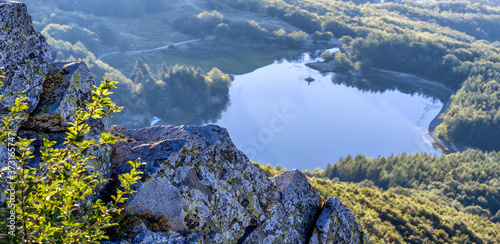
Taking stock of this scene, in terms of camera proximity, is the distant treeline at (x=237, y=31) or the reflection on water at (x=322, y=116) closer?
the reflection on water at (x=322, y=116)

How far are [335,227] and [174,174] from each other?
4.46 meters

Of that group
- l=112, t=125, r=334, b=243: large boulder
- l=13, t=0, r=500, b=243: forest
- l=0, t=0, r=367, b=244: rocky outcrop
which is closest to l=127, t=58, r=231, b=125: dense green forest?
l=13, t=0, r=500, b=243: forest

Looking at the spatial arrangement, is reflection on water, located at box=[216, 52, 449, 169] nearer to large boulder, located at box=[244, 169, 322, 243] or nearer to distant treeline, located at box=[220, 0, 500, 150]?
distant treeline, located at box=[220, 0, 500, 150]

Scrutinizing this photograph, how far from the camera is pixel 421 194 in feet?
156

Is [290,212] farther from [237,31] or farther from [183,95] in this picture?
[237,31]

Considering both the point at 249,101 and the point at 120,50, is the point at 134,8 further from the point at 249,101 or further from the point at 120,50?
the point at 249,101

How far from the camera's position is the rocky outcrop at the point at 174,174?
6.43 metres

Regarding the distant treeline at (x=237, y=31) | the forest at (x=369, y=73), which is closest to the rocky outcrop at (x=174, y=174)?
the forest at (x=369, y=73)

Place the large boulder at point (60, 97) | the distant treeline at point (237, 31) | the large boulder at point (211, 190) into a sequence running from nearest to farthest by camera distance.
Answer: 1. the large boulder at point (60, 97)
2. the large boulder at point (211, 190)
3. the distant treeline at point (237, 31)

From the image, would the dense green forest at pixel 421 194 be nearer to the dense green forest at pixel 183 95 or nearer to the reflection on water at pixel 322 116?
the reflection on water at pixel 322 116

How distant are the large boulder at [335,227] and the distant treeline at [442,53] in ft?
285

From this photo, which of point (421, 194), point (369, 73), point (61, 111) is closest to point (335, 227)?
point (61, 111)

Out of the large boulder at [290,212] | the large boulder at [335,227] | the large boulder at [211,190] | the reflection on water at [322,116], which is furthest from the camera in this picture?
the reflection on water at [322,116]

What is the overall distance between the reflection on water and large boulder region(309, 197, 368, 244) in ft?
200
